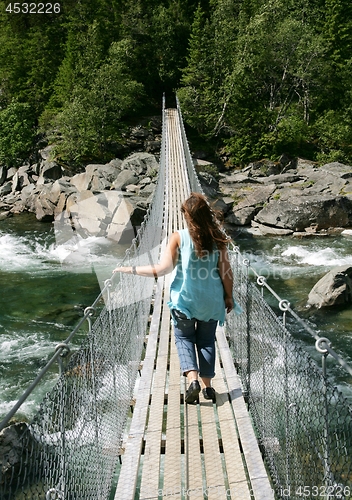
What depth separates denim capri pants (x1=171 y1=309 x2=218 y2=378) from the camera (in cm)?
240

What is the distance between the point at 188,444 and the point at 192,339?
0.52 m

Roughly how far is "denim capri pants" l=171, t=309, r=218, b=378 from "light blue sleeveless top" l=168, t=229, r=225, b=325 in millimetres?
51

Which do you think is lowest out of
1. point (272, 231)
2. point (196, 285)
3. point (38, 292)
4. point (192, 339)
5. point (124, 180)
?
point (38, 292)

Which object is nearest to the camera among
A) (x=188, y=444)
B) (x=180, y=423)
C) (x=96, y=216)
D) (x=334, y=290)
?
(x=188, y=444)

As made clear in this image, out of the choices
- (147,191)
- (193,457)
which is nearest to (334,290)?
(193,457)

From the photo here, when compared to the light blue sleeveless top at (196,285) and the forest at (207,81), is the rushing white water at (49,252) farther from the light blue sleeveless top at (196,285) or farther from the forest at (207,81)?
the light blue sleeveless top at (196,285)

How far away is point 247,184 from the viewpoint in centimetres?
1453

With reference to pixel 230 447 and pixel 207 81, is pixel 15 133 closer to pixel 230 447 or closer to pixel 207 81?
pixel 207 81

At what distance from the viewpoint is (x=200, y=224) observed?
2.20m

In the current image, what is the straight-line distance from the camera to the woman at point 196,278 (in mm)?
2219

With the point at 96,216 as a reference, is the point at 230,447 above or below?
above

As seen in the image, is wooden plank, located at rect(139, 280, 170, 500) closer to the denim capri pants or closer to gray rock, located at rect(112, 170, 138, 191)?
the denim capri pants

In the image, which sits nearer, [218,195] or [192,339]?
[192,339]

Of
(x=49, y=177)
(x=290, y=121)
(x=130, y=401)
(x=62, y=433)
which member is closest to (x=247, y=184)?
(x=290, y=121)
